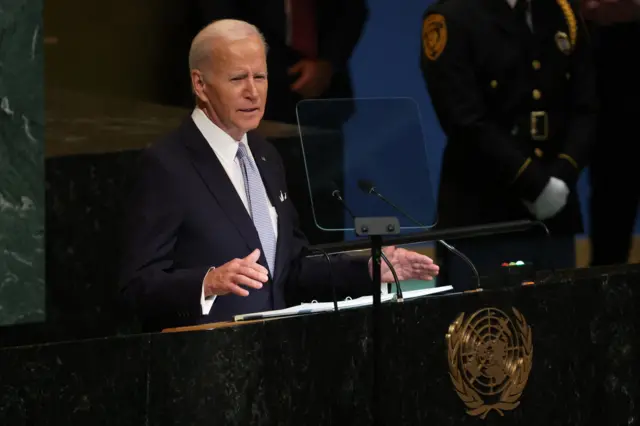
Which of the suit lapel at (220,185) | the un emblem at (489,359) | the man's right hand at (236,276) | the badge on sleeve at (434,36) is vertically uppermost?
the badge on sleeve at (434,36)

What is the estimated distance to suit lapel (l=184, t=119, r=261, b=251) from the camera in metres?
3.88

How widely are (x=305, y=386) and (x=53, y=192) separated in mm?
1299

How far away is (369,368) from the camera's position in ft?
10.5

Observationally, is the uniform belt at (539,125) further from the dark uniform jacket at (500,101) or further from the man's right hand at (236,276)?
the man's right hand at (236,276)

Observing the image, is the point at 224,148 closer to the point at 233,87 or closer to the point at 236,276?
the point at 233,87

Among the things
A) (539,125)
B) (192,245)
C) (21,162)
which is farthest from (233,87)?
(539,125)

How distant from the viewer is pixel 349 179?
411 cm

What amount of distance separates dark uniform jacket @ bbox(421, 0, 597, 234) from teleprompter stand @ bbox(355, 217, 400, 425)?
1804 millimetres

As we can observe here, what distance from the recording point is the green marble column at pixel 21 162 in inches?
144

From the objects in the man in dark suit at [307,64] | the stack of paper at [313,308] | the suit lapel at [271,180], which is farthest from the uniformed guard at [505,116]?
the stack of paper at [313,308]

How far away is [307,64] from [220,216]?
3.11 feet

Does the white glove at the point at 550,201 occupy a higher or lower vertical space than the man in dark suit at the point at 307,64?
lower

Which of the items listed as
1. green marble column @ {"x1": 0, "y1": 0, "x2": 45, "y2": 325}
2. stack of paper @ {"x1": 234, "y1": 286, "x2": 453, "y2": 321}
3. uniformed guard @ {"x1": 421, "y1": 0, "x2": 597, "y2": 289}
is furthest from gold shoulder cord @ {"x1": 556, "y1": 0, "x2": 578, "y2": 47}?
green marble column @ {"x1": 0, "y1": 0, "x2": 45, "y2": 325}

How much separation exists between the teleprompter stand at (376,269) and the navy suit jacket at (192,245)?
0.70 meters
